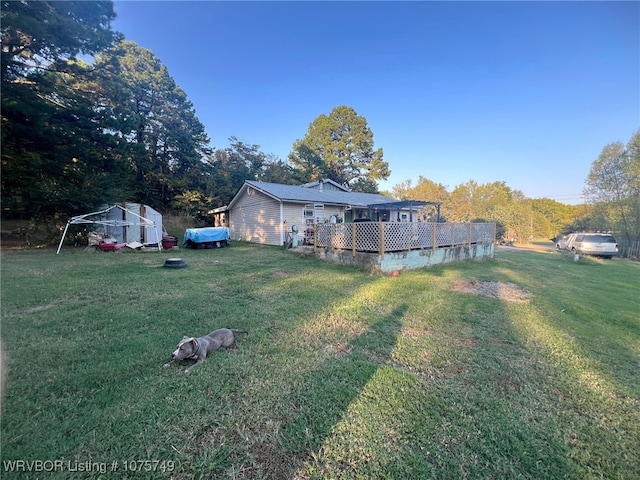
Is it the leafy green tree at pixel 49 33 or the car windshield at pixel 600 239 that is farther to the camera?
the car windshield at pixel 600 239

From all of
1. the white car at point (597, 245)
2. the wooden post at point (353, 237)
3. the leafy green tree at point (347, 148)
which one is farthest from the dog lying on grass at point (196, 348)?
the leafy green tree at point (347, 148)

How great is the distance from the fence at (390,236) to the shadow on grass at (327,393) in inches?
182

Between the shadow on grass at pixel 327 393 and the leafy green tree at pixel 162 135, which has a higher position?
the leafy green tree at pixel 162 135

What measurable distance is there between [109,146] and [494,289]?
17670 mm

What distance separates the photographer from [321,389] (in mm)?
2379

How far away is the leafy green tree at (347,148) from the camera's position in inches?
1395

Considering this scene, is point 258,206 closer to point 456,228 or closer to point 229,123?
point 456,228

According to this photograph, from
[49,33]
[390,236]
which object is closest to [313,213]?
[390,236]

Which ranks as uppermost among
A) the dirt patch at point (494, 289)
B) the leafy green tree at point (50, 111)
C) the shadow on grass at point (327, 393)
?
the leafy green tree at point (50, 111)

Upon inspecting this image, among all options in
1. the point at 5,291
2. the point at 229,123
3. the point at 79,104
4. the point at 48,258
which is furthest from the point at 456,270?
the point at 229,123

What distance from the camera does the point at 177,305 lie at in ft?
15.0

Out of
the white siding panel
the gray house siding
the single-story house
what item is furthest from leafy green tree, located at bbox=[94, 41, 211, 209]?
the gray house siding

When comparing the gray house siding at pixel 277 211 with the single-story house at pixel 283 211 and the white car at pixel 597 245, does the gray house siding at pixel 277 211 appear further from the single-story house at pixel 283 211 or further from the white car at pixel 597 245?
the white car at pixel 597 245

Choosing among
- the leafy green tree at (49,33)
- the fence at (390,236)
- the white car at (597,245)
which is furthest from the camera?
the white car at (597,245)
